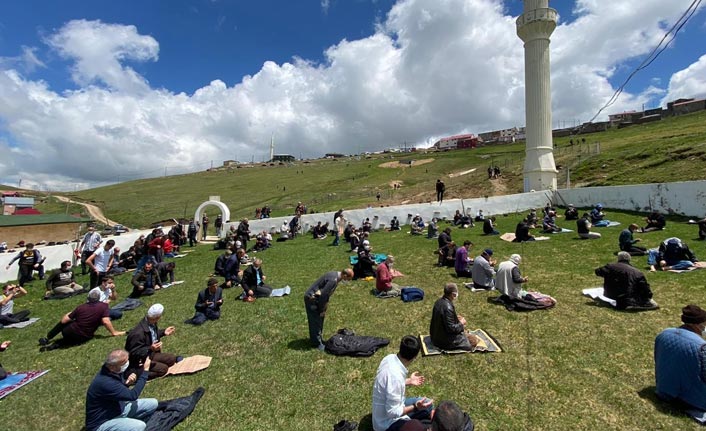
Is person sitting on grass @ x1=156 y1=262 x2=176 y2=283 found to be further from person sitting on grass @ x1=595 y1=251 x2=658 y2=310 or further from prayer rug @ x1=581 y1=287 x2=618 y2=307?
person sitting on grass @ x1=595 y1=251 x2=658 y2=310

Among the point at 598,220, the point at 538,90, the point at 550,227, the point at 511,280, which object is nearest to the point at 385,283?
the point at 511,280

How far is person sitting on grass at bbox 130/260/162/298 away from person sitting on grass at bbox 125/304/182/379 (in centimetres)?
684

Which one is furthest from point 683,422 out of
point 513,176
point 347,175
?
point 347,175

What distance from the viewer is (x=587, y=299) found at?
9672 mm

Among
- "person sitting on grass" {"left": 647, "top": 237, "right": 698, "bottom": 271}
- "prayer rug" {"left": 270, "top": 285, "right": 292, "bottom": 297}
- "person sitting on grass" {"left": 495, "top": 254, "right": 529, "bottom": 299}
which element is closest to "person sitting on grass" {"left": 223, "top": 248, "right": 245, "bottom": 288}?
"prayer rug" {"left": 270, "top": 285, "right": 292, "bottom": 297}

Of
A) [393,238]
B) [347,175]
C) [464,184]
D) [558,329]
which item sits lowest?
[558,329]

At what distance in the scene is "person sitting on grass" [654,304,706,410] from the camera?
5000 millimetres

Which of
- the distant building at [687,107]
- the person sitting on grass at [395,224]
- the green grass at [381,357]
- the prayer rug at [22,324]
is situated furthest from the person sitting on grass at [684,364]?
the distant building at [687,107]

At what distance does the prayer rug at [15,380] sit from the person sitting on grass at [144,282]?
5.88 meters

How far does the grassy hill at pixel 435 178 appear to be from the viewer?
30.2 m

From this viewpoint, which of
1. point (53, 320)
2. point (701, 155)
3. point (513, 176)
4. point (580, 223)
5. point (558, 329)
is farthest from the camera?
point (513, 176)

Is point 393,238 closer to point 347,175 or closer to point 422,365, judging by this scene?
point 422,365

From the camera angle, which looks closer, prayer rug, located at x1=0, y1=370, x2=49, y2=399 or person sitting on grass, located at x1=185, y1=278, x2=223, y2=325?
prayer rug, located at x1=0, y1=370, x2=49, y2=399

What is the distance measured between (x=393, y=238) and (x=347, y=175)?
6252 cm
